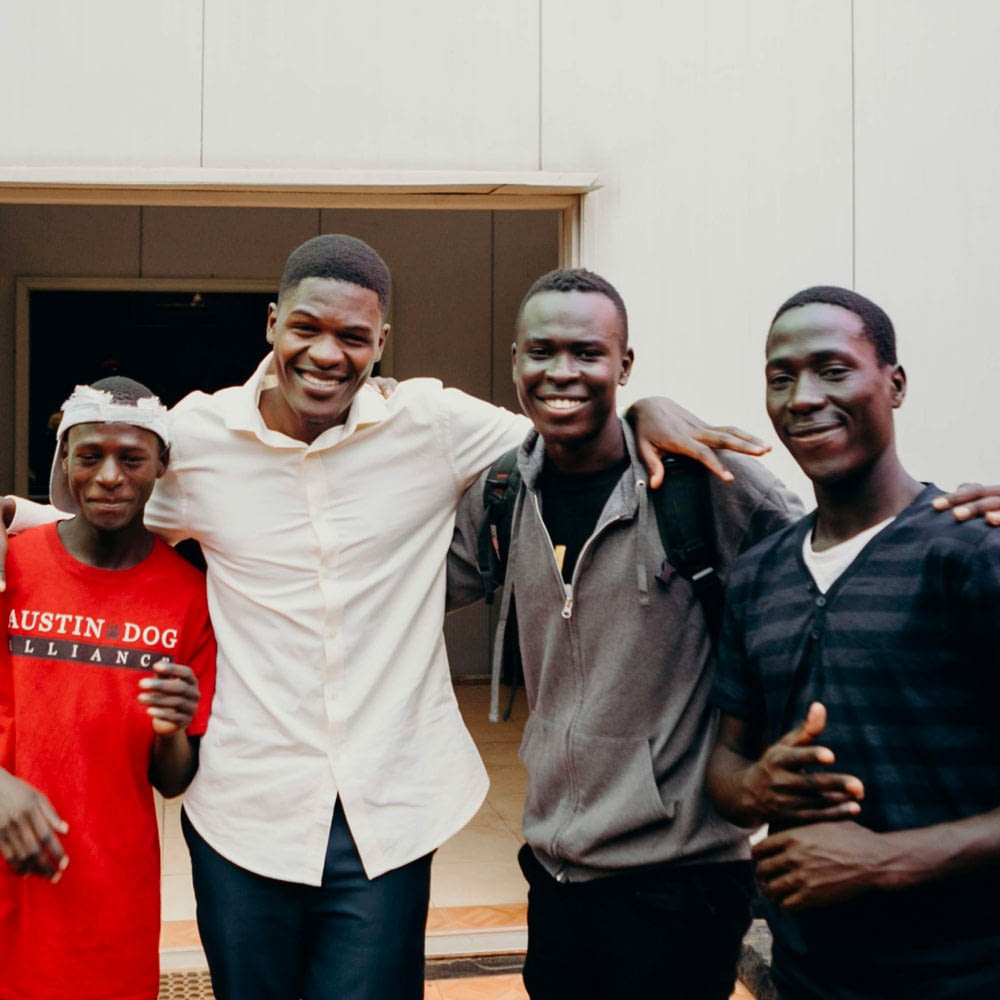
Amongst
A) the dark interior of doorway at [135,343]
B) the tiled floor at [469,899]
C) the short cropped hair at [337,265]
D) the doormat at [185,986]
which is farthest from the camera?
the dark interior of doorway at [135,343]

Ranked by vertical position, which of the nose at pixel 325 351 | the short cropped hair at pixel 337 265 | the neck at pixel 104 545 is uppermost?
the short cropped hair at pixel 337 265

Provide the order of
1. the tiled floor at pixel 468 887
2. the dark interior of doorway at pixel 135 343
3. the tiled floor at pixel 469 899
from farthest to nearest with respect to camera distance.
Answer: the dark interior of doorway at pixel 135 343
the tiled floor at pixel 468 887
the tiled floor at pixel 469 899

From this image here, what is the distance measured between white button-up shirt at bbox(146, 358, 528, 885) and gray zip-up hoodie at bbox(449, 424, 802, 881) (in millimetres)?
299

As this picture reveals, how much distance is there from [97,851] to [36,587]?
595 millimetres

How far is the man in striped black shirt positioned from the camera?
1783 millimetres

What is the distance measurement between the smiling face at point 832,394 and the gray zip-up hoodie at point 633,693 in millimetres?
377

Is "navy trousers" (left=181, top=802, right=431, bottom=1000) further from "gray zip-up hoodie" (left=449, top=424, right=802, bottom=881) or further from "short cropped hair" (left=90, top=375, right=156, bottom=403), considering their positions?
"short cropped hair" (left=90, top=375, right=156, bottom=403)

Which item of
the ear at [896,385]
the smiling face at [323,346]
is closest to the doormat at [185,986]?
the smiling face at [323,346]

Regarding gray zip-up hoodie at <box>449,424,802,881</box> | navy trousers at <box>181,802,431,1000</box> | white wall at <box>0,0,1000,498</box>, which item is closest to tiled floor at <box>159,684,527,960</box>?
navy trousers at <box>181,802,431,1000</box>

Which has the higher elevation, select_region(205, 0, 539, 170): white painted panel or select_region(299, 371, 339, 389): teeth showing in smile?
select_region(205, 0, 539, 170): white painted panel

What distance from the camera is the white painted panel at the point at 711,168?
439 centimetres

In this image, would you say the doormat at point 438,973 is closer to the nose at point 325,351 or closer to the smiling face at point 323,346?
the smiling face at point 323,346

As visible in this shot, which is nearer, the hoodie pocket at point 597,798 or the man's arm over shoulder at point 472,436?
the hoodie pocket at point 597,798

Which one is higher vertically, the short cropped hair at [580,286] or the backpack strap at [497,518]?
the short cropped hair at [580,286]
